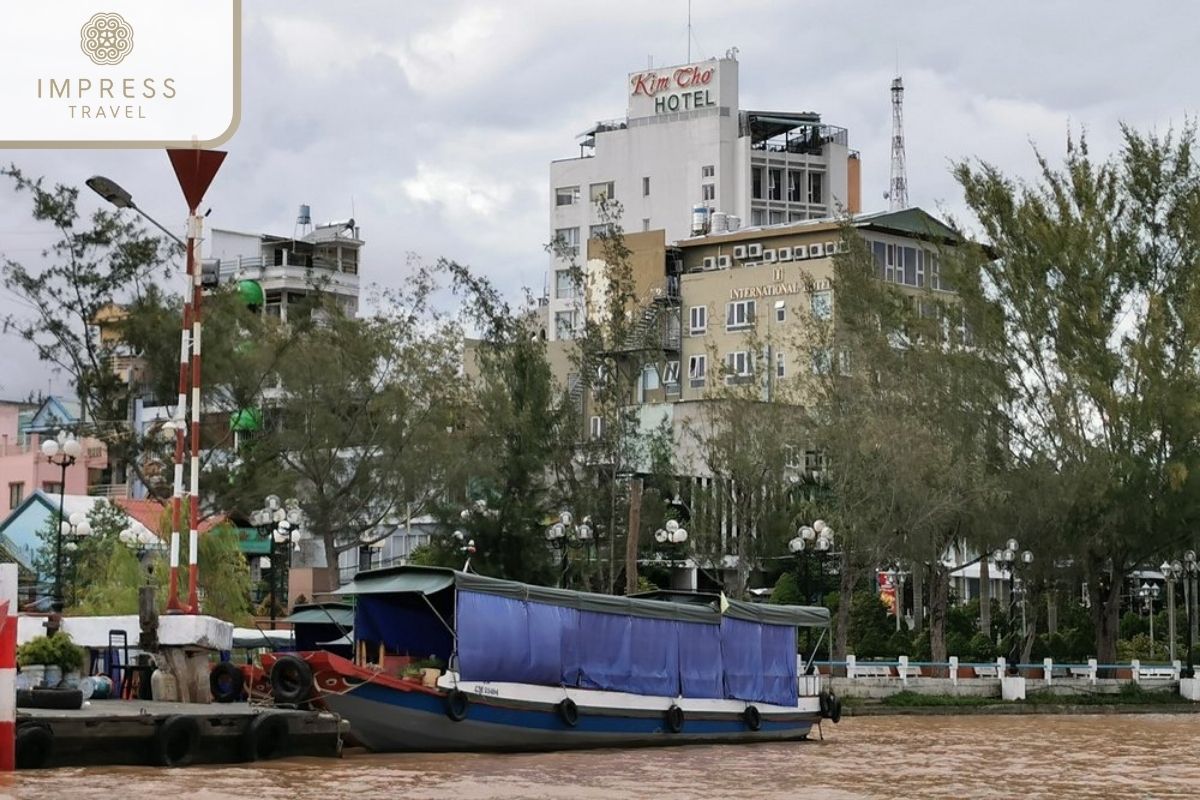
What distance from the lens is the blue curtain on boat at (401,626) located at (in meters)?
31.4

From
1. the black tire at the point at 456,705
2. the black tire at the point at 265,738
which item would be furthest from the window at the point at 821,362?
the black tire at the point at 265,738

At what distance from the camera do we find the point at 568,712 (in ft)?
104

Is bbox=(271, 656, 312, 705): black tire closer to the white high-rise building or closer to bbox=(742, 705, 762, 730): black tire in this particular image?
bbox=(742, 705, 762, 730): black tire

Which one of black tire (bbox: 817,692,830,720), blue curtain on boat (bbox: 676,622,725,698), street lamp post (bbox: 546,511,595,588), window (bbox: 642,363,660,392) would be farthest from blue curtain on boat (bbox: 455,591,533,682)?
window (bbox: 642,363,660,392)

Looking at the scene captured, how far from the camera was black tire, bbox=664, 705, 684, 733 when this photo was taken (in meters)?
34.1

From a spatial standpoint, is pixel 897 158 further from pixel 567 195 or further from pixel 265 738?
pixel 265 738

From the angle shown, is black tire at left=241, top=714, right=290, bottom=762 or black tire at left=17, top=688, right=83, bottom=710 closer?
black tire at left=17, top=688, right=83, bottom=710

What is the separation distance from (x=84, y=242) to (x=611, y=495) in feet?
53.7

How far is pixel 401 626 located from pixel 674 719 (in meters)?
5.28

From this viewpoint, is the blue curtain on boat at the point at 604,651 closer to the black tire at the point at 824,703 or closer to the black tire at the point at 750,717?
the black tire at the point at 750,717

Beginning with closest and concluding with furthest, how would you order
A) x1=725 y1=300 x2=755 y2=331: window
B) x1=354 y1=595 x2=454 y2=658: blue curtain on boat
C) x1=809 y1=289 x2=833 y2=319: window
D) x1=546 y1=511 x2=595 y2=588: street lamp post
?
x1=354 y1=595 x2=454 y2=658: blue curtain on boat
x1=546 y1=511 x2=595 y2=588: street lamp post
x1=809 y1=289 x2=833 y2=319: window
x1=725 y1=300 x2=755 y2=331: window

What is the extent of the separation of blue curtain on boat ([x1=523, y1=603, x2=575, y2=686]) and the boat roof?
0.18 m

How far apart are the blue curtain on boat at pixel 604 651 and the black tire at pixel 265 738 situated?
736 cm

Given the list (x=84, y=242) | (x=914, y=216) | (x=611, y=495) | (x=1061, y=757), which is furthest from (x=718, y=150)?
(x=1061, y=757)
